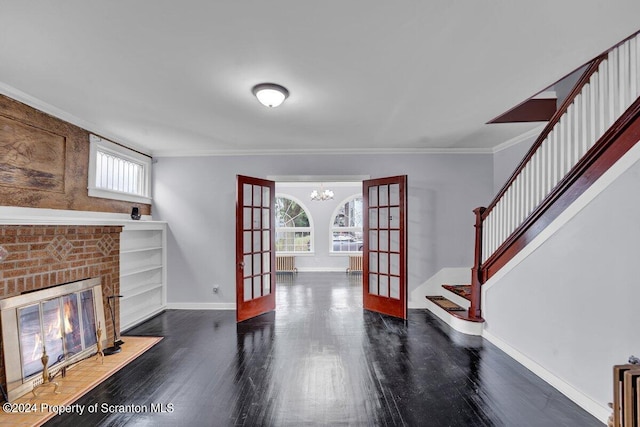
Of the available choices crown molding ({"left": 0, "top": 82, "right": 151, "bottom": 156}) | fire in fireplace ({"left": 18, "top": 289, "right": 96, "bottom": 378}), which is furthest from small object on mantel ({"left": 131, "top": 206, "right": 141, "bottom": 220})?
fire in fireplace ({"left": 18, "top": 289, "right": 96, "bottom": 378})

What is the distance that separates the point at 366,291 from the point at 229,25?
4.01 m

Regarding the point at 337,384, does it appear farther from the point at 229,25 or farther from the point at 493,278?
the point at 229,25

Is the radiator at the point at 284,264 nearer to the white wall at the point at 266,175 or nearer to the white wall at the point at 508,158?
the white wall at the point at 266,175

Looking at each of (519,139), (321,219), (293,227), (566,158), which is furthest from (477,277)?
(293,227)

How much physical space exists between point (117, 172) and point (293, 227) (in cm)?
501

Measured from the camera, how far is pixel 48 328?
2578 mm

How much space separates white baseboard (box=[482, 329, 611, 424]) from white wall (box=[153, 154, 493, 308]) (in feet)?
5.63

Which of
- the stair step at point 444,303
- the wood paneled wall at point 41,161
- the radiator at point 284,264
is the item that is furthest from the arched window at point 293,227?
the wood paneled wall at point 41,161

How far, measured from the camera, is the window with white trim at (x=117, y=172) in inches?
141

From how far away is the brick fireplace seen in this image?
2.34 metres

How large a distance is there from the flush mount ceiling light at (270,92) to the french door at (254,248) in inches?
67.7

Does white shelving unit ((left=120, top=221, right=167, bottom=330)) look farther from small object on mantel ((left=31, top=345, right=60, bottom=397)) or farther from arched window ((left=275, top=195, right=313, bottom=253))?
arched window ((left=275, top=195, right=313, bottom=253))

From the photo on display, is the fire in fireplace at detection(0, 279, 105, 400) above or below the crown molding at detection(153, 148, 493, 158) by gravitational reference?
below

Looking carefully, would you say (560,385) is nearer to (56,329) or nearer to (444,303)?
(444,303)
